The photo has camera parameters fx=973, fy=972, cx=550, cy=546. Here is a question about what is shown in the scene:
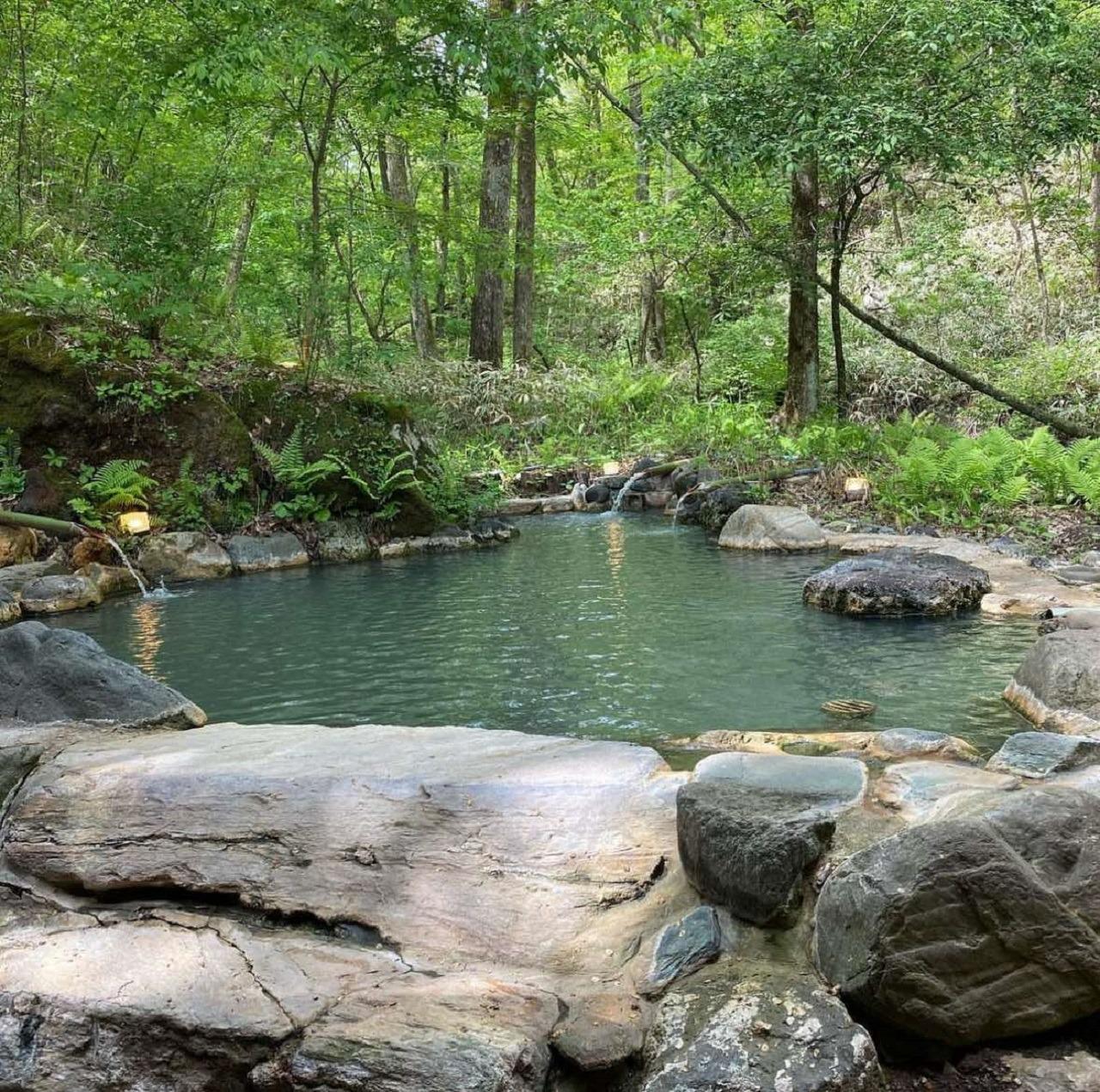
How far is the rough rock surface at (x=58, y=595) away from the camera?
8461mm

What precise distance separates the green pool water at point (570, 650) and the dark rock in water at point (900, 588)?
0.68 ft

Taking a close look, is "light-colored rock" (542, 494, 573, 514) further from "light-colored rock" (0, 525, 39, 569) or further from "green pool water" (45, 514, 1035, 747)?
"light-colored rock" (0, 525, 39, 569)

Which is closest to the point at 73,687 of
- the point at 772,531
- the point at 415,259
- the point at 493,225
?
the point at 772,531

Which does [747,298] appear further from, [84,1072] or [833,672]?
[84,1072]

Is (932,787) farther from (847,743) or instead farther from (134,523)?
(134,523)

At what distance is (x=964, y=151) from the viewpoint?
9.50 meters

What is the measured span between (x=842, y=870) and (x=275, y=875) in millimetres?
1669

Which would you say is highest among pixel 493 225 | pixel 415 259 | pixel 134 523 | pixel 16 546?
pixel 493 225

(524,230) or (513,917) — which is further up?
(524,230)

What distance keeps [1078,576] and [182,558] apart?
8159 mm

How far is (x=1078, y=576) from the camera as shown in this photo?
24.8 ft

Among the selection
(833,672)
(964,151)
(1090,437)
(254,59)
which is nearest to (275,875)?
(833,672)

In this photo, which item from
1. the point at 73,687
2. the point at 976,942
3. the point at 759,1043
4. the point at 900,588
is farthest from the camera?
the point at 900,588

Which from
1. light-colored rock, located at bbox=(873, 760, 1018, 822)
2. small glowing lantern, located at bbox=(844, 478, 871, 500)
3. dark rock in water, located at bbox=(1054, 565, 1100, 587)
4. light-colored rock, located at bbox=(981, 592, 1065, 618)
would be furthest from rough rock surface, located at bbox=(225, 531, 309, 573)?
light-colored rock, located at bbox=(873, 760, 1018, 822)
